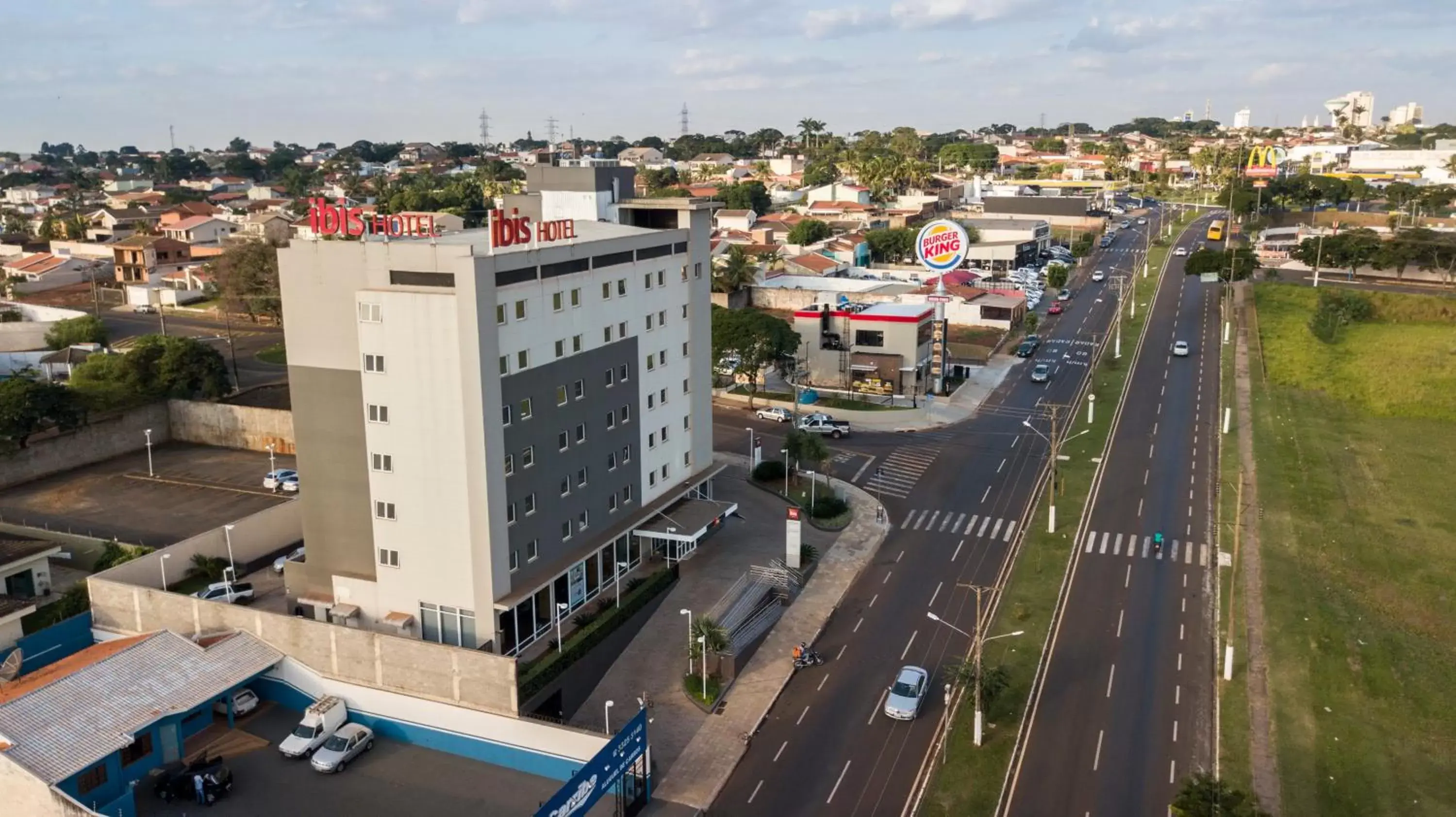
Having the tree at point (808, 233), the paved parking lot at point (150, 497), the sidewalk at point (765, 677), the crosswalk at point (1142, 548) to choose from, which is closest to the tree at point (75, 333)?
the paved parking lot at point (150, 497)

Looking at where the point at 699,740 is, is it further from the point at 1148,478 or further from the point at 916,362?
the point at 916,362

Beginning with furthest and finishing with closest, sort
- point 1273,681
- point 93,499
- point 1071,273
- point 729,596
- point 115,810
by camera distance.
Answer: point 1071,273, point 93,499, point 729,596, point 1273,681, point 115,810

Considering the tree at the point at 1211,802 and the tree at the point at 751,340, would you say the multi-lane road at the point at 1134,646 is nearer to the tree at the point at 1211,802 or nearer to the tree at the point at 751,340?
the tree at the point at 1211,802

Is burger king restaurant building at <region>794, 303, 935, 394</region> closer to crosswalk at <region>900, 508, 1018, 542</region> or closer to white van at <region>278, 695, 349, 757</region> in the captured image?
crosswalk at <region>900, 508, 1018, 542</region>

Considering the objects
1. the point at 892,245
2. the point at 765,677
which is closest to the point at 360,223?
the point at 765,677

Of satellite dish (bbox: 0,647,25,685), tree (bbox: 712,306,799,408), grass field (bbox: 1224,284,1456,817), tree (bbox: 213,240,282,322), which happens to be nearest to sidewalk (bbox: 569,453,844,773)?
tree (bbox: 712,306,799,408)

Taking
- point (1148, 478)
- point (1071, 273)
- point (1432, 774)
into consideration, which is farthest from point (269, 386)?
point (1071, 273)
